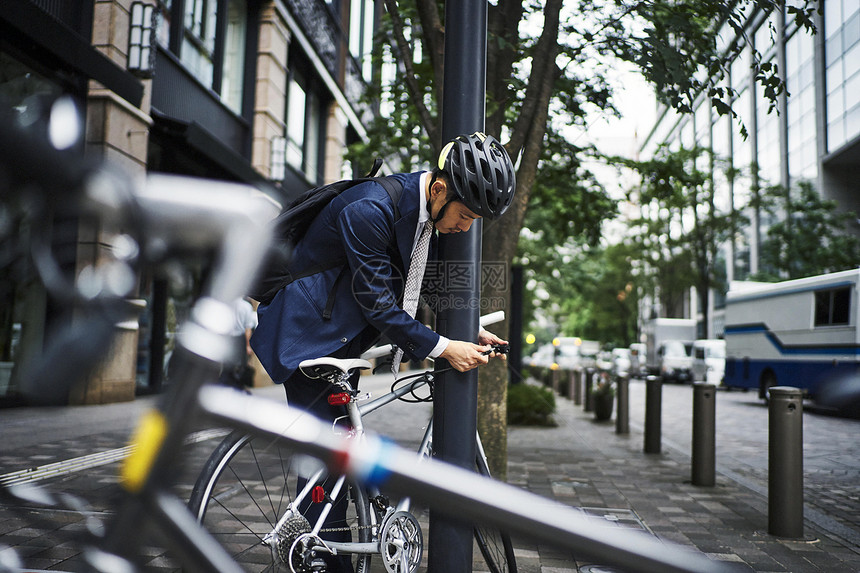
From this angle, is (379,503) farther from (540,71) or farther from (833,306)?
(833,306)

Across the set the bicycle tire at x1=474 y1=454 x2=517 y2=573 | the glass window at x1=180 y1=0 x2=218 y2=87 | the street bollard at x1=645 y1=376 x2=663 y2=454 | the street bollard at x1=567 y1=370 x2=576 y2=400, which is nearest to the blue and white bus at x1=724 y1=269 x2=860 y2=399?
the street bollard at x1=567 y1=370 x2=576 y2=400

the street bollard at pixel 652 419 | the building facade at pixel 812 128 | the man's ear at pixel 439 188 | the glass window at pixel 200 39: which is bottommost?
the street bollard at pixel 652 419

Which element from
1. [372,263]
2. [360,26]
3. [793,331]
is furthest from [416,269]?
[360,26]

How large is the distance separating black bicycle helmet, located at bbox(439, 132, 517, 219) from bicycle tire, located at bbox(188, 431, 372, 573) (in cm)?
99

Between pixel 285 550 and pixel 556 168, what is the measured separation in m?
7.30

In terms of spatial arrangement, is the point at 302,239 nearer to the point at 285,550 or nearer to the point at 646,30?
the point at 285,550

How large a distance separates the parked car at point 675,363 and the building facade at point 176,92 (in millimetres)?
19009

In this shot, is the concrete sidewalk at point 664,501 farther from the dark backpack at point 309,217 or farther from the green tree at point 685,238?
the green tree at point 685,238

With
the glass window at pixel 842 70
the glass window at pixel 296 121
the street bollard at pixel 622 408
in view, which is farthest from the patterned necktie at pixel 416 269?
the glass window at pixel 842 70

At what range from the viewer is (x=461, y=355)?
2336 mm

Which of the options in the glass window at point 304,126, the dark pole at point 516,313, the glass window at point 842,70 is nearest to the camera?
the dark pole at point 516,313

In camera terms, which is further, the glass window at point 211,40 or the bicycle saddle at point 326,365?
the glass window at point 211,40

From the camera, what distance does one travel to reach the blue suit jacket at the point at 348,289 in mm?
2250

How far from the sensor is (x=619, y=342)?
59.3m
